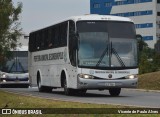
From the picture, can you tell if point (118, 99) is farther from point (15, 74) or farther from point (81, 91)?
point (15, 74)

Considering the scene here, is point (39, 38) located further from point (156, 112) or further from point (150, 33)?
point (150, 33)

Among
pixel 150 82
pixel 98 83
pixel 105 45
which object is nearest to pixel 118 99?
pixel 98 83

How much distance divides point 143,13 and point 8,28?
10700 centimetres

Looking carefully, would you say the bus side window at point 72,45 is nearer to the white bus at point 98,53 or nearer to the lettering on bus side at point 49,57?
the white bus at point 98,53

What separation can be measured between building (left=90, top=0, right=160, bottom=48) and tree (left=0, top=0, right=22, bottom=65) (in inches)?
3888

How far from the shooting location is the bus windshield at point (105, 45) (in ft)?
81.0

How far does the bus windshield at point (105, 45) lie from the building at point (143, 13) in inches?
4120

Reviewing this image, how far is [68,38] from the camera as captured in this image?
26031mm

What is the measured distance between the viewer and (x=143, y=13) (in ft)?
443

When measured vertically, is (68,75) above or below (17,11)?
below

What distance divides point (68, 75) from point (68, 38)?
169cm

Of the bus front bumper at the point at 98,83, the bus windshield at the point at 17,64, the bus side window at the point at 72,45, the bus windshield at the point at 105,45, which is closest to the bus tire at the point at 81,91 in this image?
the bus side window at the point at 72,45

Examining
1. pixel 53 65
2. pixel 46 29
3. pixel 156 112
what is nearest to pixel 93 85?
pixel 53 65

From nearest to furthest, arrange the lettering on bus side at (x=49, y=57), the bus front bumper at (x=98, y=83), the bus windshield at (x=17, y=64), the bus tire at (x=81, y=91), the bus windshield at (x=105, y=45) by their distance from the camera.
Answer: the bus front bumper at (x=98, y=83) < the bus windshield at (x=105, y=45) < the bus tire at (x=81, y=91) < the lettering on bus side at (x=49, y=57) < the bus windshield at (x=17, y=64)
